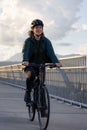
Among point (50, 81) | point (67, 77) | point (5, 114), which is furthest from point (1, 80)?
point (5, 114)

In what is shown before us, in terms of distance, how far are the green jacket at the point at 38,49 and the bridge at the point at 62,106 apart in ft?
3.99

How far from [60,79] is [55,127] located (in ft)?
24.4

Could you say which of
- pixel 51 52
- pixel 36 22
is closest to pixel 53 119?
pixel 51 52

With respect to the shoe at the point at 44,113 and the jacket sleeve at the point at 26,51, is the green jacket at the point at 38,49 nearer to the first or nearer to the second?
the jacket sleeve at the point at 26,51

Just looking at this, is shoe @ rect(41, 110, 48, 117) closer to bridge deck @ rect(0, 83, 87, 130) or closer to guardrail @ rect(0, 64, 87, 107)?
bridge deck @ rect(0, 83, 87, 130)

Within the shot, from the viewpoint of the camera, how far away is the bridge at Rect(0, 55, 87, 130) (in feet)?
34.5

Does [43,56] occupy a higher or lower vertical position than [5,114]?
higher

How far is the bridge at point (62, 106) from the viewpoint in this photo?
10516 mm

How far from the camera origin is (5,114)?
12.4 metres

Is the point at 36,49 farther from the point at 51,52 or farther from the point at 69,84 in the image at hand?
the point at 69,84

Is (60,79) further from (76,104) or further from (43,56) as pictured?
(43,56)

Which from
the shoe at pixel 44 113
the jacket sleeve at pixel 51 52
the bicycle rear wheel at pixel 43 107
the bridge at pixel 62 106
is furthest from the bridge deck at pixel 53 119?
→ the jacket sleeve at pixel 51 52

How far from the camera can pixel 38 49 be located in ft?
33.1

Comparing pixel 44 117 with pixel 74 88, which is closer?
pixel 44 117
